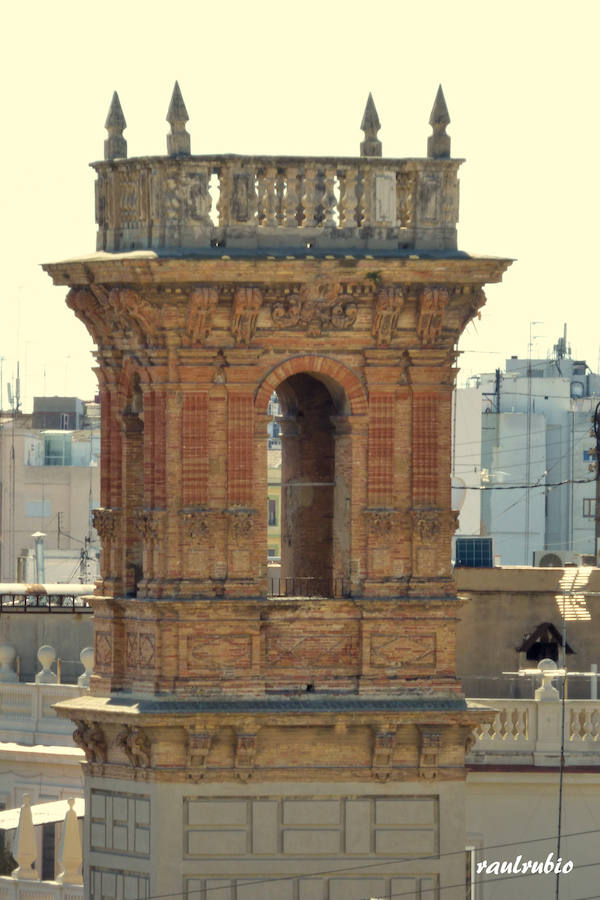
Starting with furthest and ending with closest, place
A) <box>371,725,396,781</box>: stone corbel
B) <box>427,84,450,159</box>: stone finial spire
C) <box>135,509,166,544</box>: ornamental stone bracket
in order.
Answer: <box>427,84,450,159</box>: stone finial spire < <box>371,725,396,781</box>: stone corbel < <box>135,509,166,544</box>: ornamental stone bracket

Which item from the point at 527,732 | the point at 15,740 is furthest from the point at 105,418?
the point at 15,740

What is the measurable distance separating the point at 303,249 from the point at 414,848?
752cm

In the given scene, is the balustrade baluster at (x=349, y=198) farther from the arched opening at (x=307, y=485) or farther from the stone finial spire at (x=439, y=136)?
the arched opening at (x=307, y=485)

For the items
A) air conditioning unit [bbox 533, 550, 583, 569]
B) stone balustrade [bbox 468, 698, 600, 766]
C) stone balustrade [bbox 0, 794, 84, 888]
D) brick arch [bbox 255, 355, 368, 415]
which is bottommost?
stone balustrade [bbox 0, 794, 84, 888]

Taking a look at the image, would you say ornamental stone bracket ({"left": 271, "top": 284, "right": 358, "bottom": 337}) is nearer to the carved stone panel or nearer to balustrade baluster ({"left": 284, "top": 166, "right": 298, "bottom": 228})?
balustrade baluster ({"left": 284, "top": 166, "right": 298, "bottom": 228})

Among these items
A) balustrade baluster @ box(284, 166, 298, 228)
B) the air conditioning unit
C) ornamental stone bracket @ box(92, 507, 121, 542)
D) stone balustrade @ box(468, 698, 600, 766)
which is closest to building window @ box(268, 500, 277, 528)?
the air conditioning unit

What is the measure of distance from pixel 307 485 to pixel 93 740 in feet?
14.9

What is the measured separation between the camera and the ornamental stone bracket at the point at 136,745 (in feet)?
136

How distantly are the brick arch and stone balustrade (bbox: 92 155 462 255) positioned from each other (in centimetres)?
137

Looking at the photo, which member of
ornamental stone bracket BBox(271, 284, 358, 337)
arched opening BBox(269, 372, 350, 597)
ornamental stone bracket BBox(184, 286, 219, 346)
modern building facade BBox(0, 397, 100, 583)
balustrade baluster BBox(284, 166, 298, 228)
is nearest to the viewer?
ornamental stone bracket BBox(184, 286, 219, 346)

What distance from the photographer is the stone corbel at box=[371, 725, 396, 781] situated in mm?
41625

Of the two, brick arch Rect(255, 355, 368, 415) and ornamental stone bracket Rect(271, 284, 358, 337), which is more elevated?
ornamental stone bracket Rect(271, 284, 358, 337)

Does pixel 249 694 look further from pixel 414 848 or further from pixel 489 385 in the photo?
pixel 489 385

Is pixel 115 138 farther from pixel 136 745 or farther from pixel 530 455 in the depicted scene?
pixel 530 455
